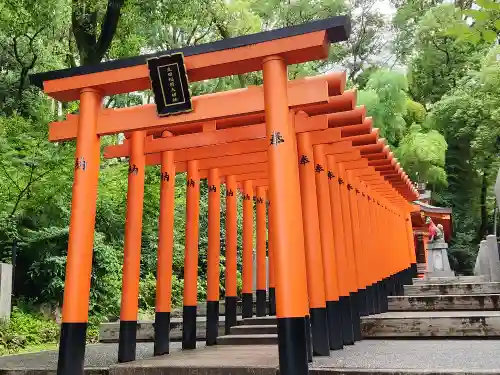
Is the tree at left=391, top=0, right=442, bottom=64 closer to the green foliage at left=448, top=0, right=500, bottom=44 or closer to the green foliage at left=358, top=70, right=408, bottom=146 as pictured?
the green foliage at left=358, top=70, right=408, bottom=146

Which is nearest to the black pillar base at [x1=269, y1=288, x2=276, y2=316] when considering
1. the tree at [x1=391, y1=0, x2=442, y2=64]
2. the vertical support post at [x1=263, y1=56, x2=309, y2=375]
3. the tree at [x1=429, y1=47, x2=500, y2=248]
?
the vertical support post at [x1=263, y1=56, x2=309, y2=375]

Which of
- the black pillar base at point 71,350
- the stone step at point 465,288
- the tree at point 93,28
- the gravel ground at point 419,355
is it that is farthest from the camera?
the tree at point 93,28

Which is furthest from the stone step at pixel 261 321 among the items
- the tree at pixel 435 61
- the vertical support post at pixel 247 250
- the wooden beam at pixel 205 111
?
the tree at pixel 435 61

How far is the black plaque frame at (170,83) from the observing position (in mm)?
4871

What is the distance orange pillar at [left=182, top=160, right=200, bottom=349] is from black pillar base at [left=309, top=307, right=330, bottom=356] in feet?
7.39

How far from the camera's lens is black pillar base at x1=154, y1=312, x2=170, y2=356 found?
21.1 ft

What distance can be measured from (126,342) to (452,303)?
5.78 meters

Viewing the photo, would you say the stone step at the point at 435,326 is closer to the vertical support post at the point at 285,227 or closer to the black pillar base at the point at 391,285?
the black pillar base at the point at 391,285

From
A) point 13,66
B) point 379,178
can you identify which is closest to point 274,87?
point 379,178

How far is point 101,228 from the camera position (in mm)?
12922

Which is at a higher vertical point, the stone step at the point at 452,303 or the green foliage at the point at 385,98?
the green foliage at the point at 385,98

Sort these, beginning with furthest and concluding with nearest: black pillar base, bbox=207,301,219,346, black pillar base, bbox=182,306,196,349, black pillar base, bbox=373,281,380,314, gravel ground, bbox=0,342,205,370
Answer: black pillar base, bbox=373,281,380,314
black pillar base, bbox=207,301,219,346
black pillar base, bbox=182,306,196,349
gravel ground, bbox=0,342,205,370

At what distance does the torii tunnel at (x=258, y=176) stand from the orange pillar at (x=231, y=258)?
0.02 meters

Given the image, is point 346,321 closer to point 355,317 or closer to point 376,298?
point 355,317
